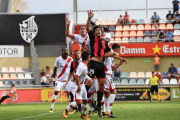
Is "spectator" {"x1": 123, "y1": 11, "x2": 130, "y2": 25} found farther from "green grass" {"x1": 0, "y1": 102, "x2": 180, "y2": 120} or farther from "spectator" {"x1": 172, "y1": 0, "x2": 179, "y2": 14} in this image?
"green grass" {"x1": 0, "y1": 102, "x2": 180, "y2": 120}

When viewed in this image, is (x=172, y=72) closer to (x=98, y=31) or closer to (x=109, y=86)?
(x=109, y=86)

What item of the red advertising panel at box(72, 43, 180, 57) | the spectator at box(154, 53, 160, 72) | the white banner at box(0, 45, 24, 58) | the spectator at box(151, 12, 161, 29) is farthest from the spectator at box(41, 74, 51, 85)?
the spectator at box(151, 12, 161, 29)

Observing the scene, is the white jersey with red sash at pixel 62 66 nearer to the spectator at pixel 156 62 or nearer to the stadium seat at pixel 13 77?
the stadium seat at pixel 13 77

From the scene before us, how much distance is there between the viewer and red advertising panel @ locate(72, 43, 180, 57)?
23.9 meters

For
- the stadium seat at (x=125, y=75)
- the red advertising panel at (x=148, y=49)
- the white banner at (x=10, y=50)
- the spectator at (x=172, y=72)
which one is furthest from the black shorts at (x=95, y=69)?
the white banner at (x=10, y=50)

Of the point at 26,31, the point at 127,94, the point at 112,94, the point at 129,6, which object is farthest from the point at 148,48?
the point at 112,94

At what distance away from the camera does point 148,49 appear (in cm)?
2412

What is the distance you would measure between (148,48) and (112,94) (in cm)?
1619

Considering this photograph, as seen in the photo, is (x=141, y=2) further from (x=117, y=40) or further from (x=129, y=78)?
(x=129, y=78)

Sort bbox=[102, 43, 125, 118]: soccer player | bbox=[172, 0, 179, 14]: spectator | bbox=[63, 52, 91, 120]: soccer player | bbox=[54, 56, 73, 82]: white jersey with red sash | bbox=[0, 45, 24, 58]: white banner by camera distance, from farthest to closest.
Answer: bbox=[172, 0, 179, 14]: spectator, bbox=[0, 45, 24, 58]: white banner, bbox=[54, 56, 73, 82]: white jersey with red sash, bbox=[102, 43, 125, 118]: soccer player, bbox=[63, 52, 91, 120]: soccer player

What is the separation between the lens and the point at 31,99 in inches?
806

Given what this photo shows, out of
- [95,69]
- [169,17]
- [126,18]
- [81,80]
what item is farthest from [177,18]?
[81,80]

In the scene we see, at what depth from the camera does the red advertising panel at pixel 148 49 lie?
78.5 feet

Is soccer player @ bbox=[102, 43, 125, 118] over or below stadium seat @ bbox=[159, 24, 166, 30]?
below
